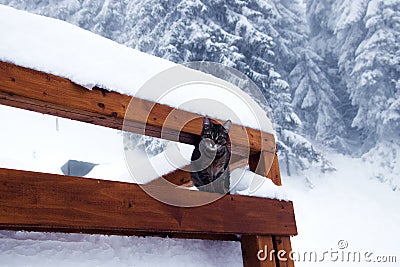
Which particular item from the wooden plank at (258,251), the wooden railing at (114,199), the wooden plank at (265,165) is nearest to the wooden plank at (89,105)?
the wooden railing at (114,199)

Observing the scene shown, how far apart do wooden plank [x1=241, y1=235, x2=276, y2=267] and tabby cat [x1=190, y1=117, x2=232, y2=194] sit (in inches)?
12.7

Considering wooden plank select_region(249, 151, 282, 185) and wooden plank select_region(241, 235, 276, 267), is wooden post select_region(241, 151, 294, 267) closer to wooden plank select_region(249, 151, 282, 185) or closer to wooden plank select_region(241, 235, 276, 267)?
wooden plank select_region(241, 235, 276, 267)

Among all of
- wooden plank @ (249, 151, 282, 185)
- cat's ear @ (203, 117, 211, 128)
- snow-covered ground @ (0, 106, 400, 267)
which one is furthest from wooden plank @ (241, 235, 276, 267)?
cat's ear @ (203, 117, 211, 128)

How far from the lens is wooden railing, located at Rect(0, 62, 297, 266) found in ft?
4.47

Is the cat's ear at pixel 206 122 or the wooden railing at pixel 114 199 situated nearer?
the wooden railing at pixel 114 199

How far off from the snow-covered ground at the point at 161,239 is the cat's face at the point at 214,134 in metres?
0.57

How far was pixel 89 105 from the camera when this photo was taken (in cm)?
166

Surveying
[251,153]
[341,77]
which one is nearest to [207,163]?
[251,153]

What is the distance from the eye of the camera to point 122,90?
71.3 inches

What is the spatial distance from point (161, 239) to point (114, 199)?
577 millimetres

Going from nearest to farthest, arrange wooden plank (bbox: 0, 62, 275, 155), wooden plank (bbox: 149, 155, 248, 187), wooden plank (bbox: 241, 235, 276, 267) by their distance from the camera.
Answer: wooden plank (bbox: 0, 62, 275, 155), wooden plank (bbox: 241, 235, 276, 267), wooden plank (bbox: 149, 155, 248, 187)

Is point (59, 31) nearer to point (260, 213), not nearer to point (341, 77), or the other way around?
point (260, 213)

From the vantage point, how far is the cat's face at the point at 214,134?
2135 millimetres

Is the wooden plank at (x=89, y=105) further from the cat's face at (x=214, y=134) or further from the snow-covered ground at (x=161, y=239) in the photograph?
the snow-covered ground at (x=161, y=239)
